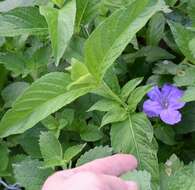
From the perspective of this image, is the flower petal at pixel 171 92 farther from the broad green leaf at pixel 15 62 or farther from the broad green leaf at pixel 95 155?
the broad green leaf at pixel 15 62

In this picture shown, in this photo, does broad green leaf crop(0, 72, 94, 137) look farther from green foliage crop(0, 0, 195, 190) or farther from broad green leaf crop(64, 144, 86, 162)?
broad green leaf crop(64, 144, 86, 162)

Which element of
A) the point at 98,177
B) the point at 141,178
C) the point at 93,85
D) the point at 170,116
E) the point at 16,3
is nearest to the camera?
the point at 98,177

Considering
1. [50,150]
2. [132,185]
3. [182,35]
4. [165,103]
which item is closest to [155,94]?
[165,103]

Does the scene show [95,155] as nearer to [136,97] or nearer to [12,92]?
[136,97]

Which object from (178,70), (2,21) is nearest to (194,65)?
(178,70)

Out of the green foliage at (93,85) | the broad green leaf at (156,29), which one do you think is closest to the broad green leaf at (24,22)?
the green foliage at (93,85)
